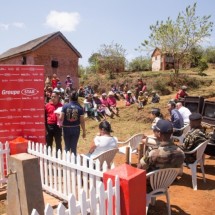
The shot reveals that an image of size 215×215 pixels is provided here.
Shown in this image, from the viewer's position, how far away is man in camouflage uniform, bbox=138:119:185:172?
437cm

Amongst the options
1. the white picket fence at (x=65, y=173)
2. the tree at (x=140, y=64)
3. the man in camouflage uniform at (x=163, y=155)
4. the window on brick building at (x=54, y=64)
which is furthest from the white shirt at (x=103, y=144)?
the tree at (x=140, y=64)

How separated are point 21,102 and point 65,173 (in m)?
1.98

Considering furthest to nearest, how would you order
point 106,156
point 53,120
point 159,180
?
point 53,120
point 106,156
point 159,180

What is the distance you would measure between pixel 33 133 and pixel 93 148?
147cm

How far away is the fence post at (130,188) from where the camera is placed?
3.38 meters

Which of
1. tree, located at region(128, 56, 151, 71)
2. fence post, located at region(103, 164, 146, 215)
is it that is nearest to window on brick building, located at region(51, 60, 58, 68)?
tree, located at region(128, 56, 151, 71)

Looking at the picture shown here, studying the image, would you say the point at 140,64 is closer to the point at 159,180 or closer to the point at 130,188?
the point at 159,180

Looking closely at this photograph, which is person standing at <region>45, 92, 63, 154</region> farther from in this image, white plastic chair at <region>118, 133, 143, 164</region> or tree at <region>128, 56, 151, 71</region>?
tree at <region>128, 56, 151, 71</region>

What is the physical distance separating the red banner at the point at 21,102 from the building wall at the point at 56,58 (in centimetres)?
2194

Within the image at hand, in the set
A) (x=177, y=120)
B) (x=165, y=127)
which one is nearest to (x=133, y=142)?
(x=177, y=120)

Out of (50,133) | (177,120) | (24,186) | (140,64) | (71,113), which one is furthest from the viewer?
(140,64)

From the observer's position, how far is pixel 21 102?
6082 mm

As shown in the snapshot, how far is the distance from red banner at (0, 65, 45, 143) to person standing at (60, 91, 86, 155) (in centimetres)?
55

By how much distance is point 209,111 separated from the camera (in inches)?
423
